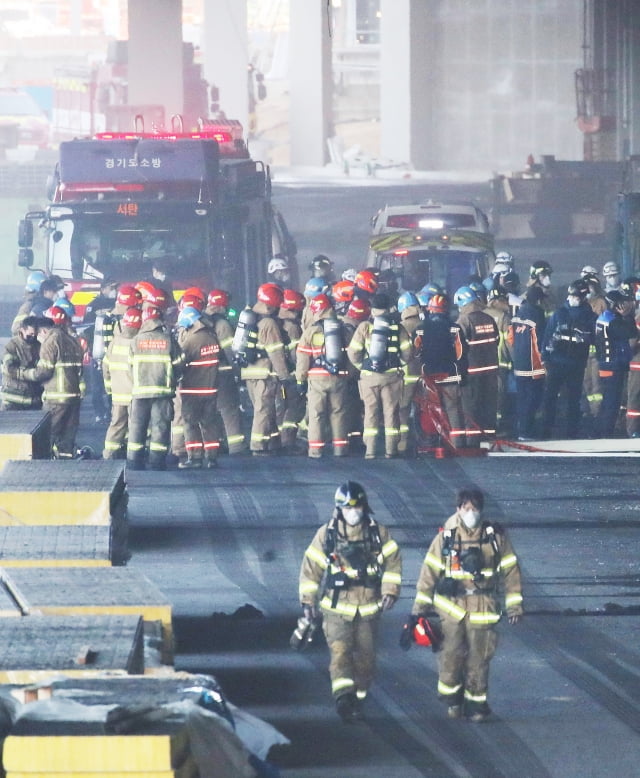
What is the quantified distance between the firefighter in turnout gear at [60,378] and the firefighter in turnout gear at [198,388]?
42.5 inches

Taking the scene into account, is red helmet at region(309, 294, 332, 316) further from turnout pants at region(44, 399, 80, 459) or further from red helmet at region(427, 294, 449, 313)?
turnout pants at region(44, 399, 80, 459)

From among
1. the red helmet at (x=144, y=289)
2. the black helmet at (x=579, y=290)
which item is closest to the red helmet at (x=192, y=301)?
the red helmet at (x=144, y=289)

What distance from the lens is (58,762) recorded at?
657 cm

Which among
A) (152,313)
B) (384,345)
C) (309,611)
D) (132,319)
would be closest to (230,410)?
(132,319)

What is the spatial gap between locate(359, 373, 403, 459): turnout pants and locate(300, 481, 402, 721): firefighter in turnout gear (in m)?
7.45

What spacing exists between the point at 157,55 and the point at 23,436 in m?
34.5

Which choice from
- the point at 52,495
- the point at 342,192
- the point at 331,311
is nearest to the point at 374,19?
the point at 342,192

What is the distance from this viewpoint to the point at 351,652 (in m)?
10.4

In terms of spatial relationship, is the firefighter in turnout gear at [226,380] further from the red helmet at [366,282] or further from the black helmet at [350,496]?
the black helmet at [350,496]

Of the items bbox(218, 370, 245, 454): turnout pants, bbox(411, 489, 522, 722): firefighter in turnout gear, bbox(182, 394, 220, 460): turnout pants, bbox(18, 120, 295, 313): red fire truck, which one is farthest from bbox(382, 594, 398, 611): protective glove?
bbox(18, 120, 295, 313): red fire truck

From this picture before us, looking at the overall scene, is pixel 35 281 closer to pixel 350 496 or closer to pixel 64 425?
pixel 64 425

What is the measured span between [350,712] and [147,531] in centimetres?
530

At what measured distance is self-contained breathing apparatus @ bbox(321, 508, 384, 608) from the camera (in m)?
10.3

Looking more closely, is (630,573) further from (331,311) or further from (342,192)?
(342,192)
